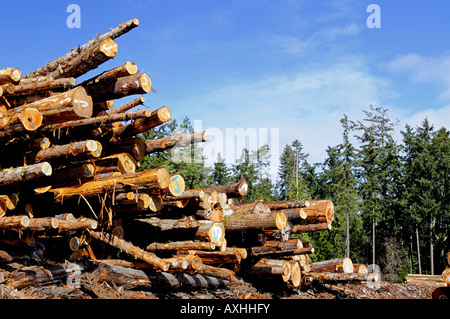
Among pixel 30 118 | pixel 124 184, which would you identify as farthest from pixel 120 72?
pixel 124 184

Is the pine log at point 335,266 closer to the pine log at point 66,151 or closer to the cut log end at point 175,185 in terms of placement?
the cut log end at point 175,185

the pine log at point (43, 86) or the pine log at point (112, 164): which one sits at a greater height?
the pine log at point (43, 86)

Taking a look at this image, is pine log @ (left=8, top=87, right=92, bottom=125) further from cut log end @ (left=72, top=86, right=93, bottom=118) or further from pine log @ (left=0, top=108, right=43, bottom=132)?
pine log @ (left=0, top=108, right=43, bottom=132)

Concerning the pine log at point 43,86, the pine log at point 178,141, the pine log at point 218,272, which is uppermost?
the pine log at point 43,86

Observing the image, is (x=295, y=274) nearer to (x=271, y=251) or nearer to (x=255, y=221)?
(x=271, y=251)

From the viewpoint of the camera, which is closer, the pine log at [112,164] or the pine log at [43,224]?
the pine log at [43,224]

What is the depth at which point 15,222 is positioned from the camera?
6.62 meters

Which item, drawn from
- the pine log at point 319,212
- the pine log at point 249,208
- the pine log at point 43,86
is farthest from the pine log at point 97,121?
the pine log at point 319,212

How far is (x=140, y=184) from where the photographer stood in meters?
6.60

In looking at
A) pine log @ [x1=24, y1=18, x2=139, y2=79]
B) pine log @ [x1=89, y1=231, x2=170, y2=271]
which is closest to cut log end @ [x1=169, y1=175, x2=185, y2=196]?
pine log @ [x1=89, y1=231, x2=170, y2=271]

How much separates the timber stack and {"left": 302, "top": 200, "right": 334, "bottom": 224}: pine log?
602 millimetres

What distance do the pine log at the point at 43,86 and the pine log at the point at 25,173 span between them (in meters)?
1.56

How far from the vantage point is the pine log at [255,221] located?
8708mm
